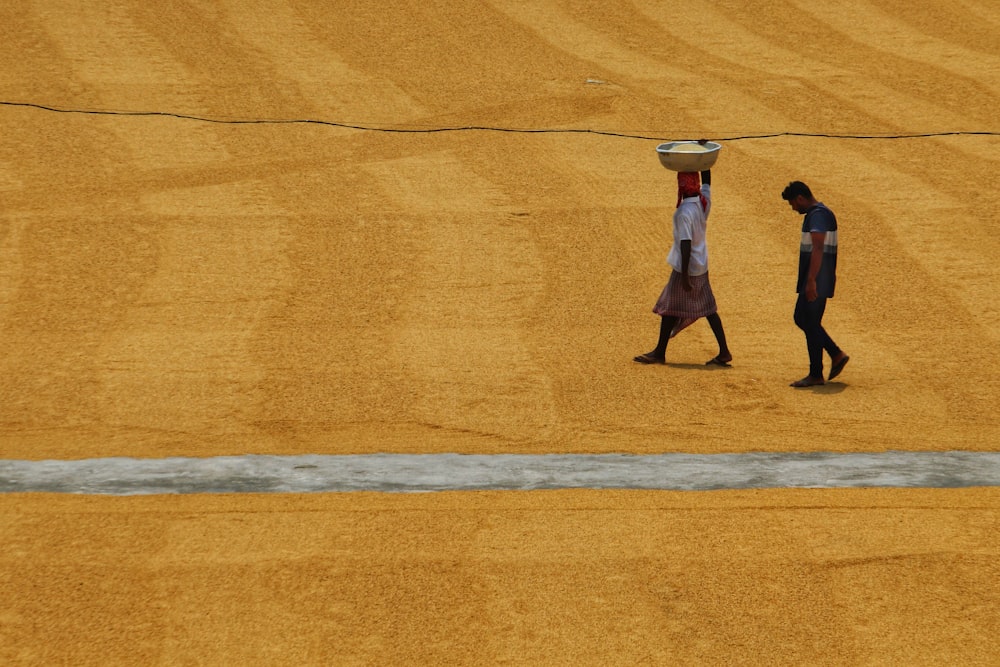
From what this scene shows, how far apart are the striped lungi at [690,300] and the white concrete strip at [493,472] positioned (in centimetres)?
217

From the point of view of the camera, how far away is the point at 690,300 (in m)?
10.6

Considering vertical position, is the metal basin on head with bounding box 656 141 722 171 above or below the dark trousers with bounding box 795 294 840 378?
above

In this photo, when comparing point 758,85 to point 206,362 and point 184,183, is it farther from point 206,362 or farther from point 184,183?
point 206,362

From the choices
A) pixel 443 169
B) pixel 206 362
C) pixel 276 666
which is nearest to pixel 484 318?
pixel 206 362

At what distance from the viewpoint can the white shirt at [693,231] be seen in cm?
1038

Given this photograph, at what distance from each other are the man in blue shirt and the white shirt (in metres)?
0.74

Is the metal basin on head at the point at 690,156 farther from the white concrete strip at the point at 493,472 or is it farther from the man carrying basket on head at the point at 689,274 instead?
the white concrete strip at the point at 493,472

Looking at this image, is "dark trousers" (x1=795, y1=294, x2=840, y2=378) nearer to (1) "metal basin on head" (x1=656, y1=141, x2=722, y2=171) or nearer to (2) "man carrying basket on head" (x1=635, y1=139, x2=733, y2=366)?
(2) "man carrying basket on head" (x1=635, y1=139, x2=733, y2=366)

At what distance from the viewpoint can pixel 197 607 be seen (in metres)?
6.35

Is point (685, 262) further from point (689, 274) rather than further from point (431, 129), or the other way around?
point (431, 129)

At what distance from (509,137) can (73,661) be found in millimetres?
13824

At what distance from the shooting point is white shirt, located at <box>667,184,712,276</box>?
1038 centimetres

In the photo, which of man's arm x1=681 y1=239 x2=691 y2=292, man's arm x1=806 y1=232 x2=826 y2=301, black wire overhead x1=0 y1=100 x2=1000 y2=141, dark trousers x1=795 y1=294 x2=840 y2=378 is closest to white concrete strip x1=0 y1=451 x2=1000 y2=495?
dark trousers x1=795 y1=294 x2=840 y2=378

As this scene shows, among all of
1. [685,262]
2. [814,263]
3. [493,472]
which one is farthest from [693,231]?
[493,472]
